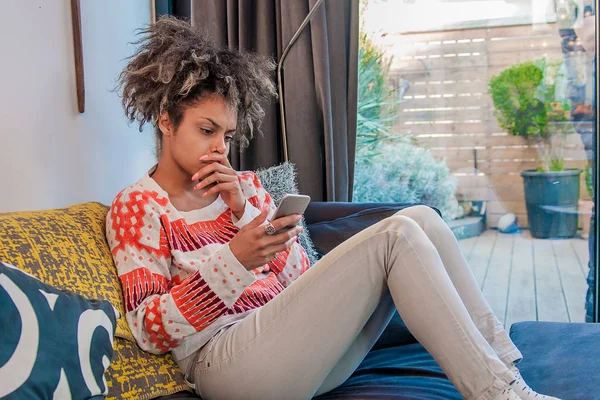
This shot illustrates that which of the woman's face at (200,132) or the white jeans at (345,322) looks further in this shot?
the woman's face at (200,132)

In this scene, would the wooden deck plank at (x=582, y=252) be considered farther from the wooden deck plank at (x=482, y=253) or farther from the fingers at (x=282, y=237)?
the fingers at (x=282, y=237)

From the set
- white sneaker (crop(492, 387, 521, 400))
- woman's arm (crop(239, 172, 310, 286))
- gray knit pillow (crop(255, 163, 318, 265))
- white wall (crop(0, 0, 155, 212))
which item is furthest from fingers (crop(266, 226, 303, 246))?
white wall (crop(0, 0, 155, 212))

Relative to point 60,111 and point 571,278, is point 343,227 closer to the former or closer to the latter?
point 60,111

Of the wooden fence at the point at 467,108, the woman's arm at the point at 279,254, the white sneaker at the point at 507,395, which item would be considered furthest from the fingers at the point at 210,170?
the wooden fence at the point at 467,108

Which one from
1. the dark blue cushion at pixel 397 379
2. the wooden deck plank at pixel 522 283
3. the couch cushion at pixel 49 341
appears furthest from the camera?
the wooden deck plank at pixel 522 283

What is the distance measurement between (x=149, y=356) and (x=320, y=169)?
1.32m

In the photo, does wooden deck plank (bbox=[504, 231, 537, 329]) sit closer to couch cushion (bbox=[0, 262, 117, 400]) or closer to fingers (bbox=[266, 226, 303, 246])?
fingers (bbox=[266, 226, 303, 246])

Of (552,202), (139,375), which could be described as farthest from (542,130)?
(139,375)

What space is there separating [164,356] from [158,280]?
171 millimetres

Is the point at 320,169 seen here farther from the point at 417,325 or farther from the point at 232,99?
the point at 417,325

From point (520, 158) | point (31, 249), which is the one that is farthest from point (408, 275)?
point (520, 158)

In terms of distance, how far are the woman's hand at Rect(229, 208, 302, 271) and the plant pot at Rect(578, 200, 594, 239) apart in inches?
73.6

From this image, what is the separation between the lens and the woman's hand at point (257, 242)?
Answer: 1312 mm

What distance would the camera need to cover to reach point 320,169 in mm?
2576
